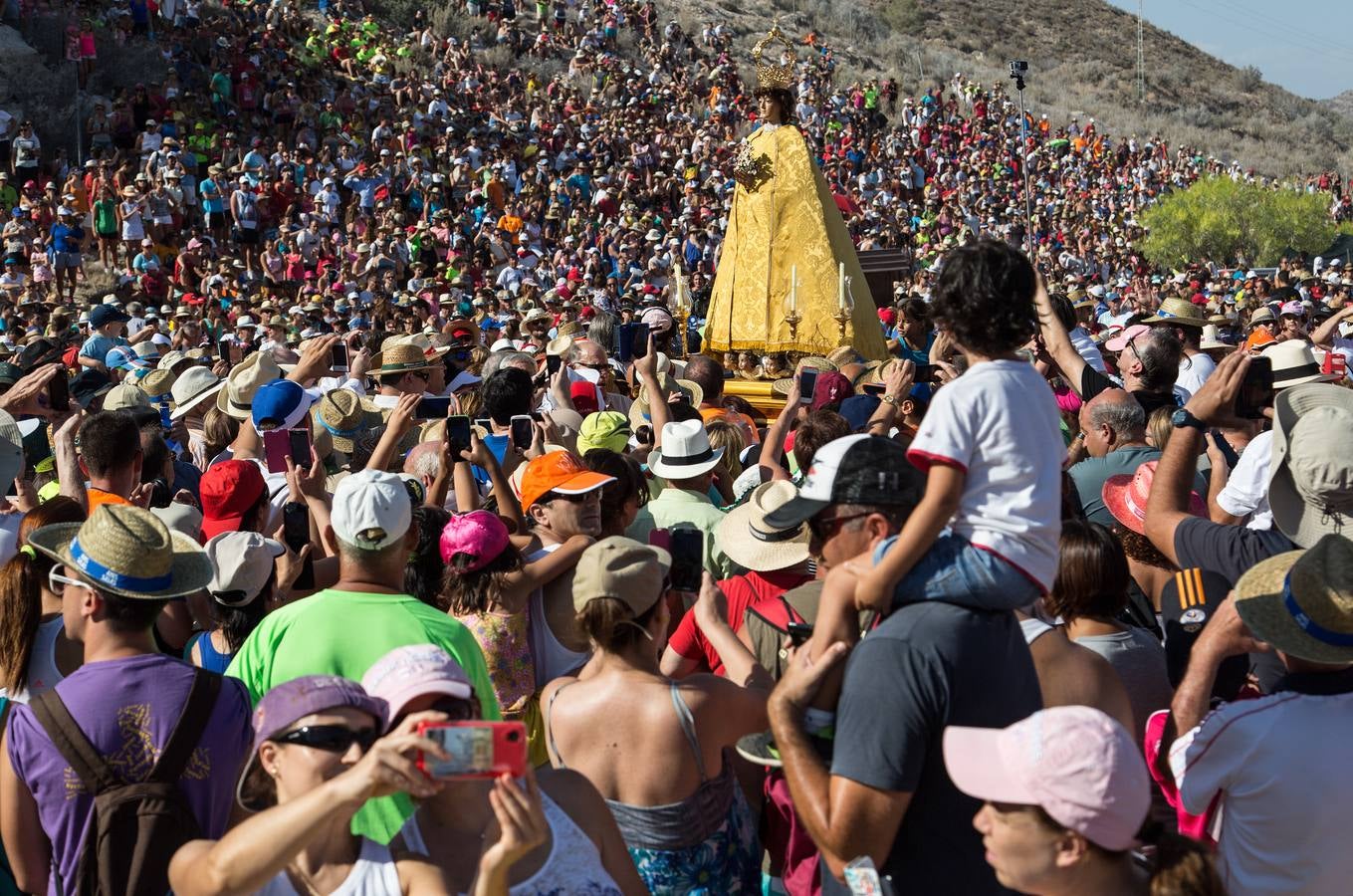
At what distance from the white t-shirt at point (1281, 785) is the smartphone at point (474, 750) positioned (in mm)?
1504

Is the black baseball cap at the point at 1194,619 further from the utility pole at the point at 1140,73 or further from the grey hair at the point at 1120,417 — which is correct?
the utility pole at the point at 1140,73

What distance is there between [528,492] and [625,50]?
114ft

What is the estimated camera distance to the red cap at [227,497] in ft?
16.2

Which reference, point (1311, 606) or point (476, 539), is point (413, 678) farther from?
point (1311, 606)

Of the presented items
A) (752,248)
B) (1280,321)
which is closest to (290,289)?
(752,248)

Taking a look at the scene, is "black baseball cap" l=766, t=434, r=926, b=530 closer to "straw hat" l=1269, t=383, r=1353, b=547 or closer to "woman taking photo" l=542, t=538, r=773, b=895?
"woman taking photo" l=542, t=538, r=773, b=895

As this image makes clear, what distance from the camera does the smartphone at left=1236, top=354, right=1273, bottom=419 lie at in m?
3.83

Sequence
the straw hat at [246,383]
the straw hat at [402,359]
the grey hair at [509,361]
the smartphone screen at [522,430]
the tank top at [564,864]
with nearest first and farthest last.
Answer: the tank top at [564,864], the smartphone screen at [522,430], the straw hat at [246,383], the straw hat at [402,359], the grey hair at [509,361]

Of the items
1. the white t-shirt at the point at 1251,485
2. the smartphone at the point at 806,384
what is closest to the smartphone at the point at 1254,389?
the white t-shirt at the point at 1251,485

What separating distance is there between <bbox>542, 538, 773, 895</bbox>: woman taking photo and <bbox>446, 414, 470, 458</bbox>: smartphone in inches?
73.7

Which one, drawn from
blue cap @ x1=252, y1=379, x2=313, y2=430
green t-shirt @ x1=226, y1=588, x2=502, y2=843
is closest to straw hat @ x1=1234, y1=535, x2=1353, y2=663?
green t-shirt @ x1=226, y1=588, x2=502, y2=843

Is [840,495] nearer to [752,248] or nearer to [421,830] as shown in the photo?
[421,830]

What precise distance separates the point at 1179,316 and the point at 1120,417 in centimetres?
303

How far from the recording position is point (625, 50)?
3778 cm
